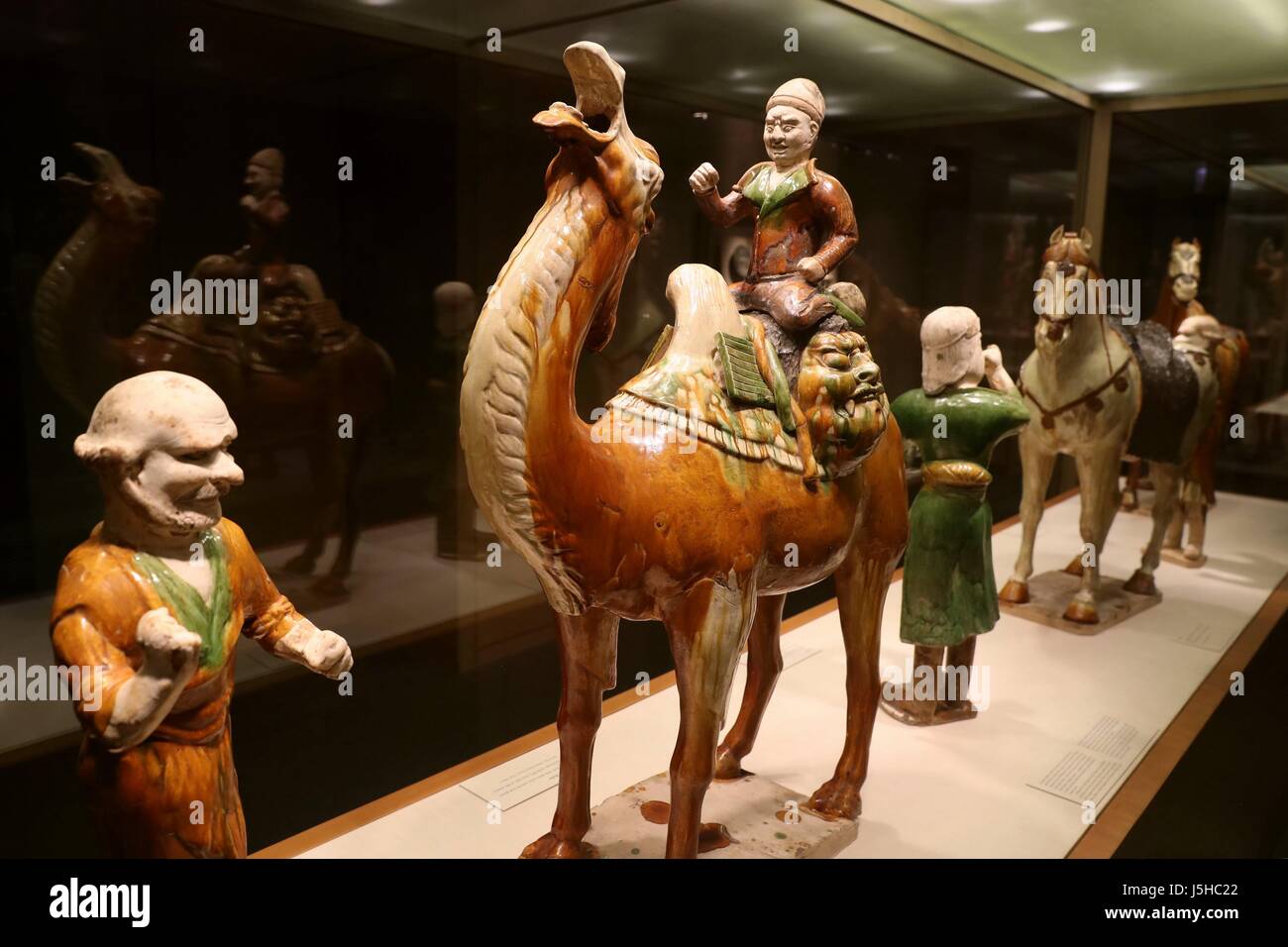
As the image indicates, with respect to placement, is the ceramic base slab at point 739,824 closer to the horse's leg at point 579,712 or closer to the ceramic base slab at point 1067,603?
the horse's leg at point 579,712

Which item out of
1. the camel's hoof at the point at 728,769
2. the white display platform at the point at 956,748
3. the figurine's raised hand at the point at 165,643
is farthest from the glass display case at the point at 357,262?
the figurine's raised hand at the point at 165,643

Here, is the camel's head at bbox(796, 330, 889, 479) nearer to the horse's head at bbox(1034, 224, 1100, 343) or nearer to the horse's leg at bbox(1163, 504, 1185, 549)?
the horse's head at bbox(1034, 224, 1100, 343)

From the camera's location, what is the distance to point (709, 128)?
3594 millimetres

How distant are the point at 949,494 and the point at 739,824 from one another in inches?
51.5

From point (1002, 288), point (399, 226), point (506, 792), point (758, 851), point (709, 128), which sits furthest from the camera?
point (1002, 288)

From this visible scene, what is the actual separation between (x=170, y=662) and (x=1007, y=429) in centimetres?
259

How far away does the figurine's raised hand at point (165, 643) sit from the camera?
1353mm

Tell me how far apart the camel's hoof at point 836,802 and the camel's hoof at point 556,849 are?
0.69 meters

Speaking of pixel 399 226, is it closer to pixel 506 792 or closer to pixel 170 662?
pixel 506 792

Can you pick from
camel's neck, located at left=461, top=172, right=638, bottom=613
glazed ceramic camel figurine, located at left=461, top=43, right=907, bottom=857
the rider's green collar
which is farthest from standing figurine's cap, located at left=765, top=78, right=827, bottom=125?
camel's neck, located at left=461, top=172, right=638, bottom=613

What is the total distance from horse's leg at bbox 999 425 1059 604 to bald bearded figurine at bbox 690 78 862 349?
2.49 metres

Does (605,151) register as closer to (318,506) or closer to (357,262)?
(357,262)

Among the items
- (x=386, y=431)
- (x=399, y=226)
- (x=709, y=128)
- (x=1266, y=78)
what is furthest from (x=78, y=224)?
(x=1266, y=78)

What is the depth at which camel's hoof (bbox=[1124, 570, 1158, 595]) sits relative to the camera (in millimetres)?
4812
